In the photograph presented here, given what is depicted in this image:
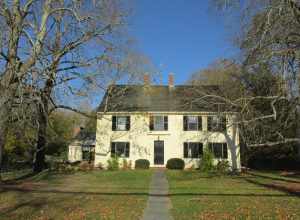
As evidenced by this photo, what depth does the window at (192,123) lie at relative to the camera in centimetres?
3103

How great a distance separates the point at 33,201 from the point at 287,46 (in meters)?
12.7

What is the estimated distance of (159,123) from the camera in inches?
1230

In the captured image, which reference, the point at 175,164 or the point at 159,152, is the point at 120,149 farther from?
the point at 175,164

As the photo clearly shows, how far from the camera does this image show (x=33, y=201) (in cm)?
1177

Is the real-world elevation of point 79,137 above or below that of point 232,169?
above

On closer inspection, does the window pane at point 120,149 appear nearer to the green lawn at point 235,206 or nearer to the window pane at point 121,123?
the window pane at point 121,123

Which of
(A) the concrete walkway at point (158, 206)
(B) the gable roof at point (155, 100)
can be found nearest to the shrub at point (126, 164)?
(B) the gable roof at point (155, 100)

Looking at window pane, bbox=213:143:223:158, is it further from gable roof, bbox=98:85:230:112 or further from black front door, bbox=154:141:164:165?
black front door, bbox=154:141:164:165

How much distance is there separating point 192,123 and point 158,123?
10.3 ft

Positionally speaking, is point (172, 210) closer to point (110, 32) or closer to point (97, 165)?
point (110, 32)

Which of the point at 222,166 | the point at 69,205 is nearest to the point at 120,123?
the point at 222,166

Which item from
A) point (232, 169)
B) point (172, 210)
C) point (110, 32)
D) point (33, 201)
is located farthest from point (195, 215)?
point (232, 169)

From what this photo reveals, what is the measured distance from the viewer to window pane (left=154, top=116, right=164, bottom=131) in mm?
31094

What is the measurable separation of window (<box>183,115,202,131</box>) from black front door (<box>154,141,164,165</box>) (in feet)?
8.76
